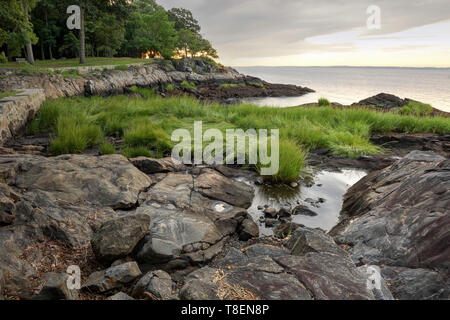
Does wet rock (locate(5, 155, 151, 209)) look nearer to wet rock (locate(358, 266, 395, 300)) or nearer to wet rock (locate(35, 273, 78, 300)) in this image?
wet rock (locate(35, 273, 78, 300))

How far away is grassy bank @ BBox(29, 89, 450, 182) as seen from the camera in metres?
6.82

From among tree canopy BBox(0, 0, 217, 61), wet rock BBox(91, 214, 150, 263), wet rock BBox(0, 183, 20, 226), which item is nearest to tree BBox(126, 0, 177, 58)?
tree canopy BBox(0, 0, 217, 61)

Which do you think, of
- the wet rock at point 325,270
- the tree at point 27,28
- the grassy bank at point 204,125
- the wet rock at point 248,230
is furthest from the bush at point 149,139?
the tree at point 27,28

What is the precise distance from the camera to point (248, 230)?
405 centimetres

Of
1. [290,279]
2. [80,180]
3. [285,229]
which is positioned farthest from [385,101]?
[290,279]

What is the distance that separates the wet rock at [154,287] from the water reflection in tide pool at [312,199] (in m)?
2.09

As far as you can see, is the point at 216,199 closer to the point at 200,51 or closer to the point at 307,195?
the point at 307,195

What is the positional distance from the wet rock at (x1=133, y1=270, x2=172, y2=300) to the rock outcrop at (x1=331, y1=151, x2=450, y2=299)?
74.7 inches

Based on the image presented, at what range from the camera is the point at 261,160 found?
659 cm

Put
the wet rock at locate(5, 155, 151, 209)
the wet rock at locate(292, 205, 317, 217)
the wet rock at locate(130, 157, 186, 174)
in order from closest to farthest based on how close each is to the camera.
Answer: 1. the wet rock at locate(5, 155, 151, 209)
2. the wet rock at locate(292, 205, 317, 217)
3. the wet rock at locate(130, 157, 186, 174)

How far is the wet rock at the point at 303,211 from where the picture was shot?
16.1 feet
